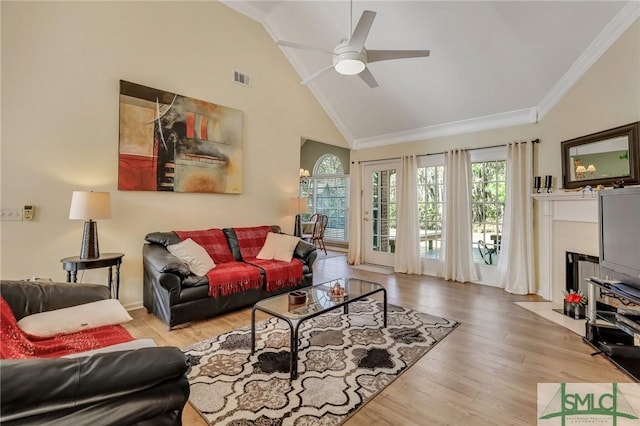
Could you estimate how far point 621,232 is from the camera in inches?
94.0

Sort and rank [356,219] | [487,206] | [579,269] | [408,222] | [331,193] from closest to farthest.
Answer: [579,269] < [487,206] < [408,222] < [356,219] < [331,193]

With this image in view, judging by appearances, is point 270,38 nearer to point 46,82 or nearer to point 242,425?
point 46,82

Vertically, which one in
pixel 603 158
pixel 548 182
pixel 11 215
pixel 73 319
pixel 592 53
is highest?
pixel 592 53

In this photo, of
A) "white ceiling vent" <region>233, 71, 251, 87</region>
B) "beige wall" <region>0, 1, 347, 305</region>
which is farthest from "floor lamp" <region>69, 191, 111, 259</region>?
"white ceiling vent" <region>233, 71, 251, 87</region>

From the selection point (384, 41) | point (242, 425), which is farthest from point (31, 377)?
point (384, 41)

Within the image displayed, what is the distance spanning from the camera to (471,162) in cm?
486

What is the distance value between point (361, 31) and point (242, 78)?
2.48 meters

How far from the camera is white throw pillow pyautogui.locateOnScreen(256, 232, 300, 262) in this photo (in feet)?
13.4

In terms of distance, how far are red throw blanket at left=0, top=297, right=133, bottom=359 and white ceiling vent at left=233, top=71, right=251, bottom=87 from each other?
3.64 metres

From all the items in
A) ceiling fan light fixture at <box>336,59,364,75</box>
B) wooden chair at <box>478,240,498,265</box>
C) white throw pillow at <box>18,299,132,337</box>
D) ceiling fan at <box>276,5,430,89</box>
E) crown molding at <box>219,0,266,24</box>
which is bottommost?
white throw pillow at <box>18,299,132,337</box>

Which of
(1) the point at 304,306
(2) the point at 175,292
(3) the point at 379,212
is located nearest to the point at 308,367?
(1) the point at 304,306

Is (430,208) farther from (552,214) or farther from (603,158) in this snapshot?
(603,158)

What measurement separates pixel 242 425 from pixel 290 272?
7.20 ft

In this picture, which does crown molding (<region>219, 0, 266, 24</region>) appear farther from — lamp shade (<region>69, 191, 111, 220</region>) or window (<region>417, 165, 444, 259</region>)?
window (<region>417, 165, 444, 259</region>)
